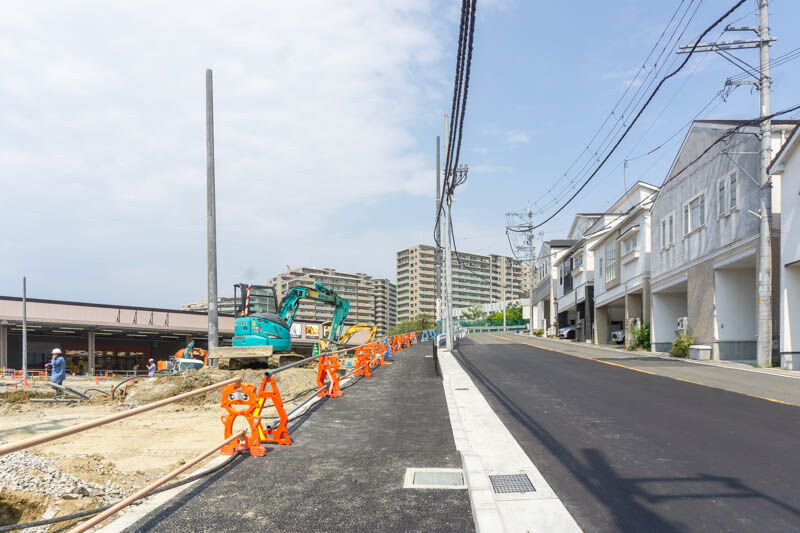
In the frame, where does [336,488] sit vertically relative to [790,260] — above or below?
below

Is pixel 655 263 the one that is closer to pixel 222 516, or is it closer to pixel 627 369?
pixel 627 369

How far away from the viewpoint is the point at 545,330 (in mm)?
60875

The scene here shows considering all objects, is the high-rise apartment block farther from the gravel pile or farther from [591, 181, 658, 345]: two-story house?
the gravel pile

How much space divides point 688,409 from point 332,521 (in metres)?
7.98

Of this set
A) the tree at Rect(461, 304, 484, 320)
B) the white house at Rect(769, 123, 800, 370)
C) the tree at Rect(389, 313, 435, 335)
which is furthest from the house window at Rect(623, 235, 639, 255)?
the tree at Rect(461, 304, 484, 320)

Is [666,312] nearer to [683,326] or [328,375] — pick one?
[683,326]

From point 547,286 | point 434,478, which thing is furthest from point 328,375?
point 547,286

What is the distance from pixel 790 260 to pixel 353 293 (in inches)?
5349

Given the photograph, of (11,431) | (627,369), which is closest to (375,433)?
(11,431)

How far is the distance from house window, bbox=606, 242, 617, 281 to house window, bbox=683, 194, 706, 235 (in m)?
11.2

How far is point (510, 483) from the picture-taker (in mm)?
5977

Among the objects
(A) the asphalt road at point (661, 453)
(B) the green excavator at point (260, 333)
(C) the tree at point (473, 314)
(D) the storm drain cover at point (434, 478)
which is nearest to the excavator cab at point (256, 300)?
(B) the green excavator at point (260, 333)

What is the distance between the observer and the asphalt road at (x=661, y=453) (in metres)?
5.01

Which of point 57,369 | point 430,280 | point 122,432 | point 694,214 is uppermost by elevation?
point 694,214
